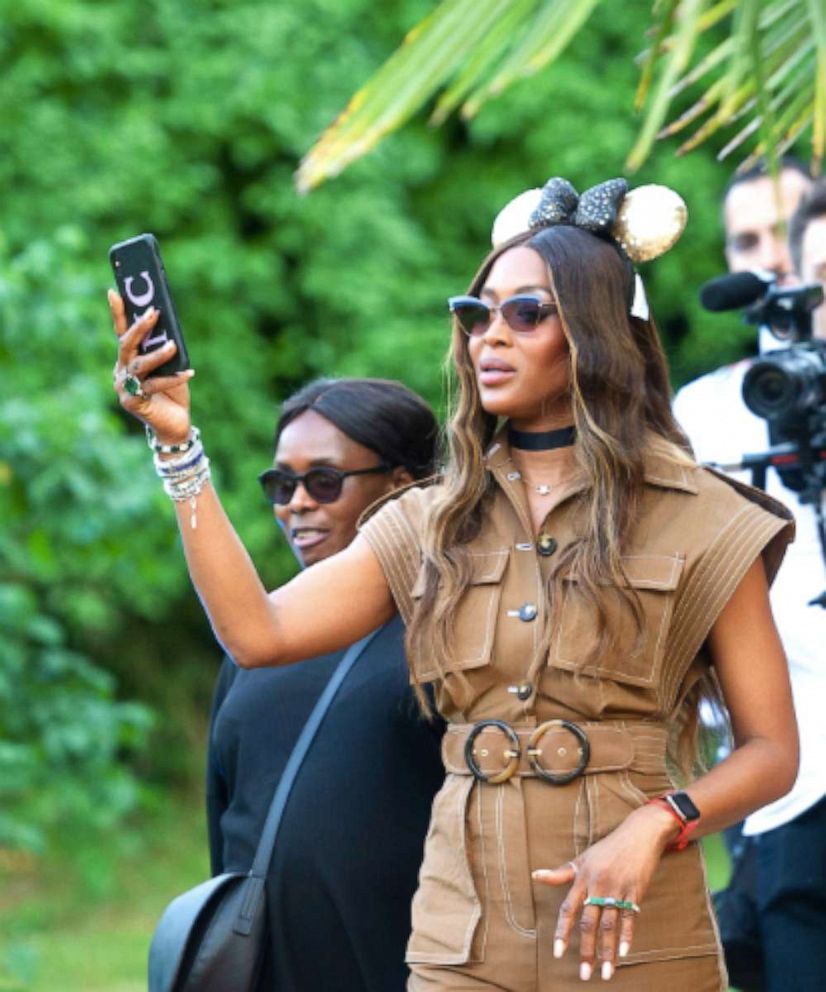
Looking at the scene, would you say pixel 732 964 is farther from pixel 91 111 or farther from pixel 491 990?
pixel 91 111

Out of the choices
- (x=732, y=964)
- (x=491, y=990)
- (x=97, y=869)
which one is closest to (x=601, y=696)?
(x=491, y=990)

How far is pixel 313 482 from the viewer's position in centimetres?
414

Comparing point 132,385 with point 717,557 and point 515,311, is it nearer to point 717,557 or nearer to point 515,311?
point 515,311

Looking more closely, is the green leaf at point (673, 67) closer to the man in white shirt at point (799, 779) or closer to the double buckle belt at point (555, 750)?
the double buckle belt at point (555, 750)

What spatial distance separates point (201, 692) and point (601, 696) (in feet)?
27.6

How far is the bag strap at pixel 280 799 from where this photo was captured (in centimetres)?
373

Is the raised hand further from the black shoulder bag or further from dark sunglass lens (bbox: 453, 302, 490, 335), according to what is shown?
the black shoulder bag

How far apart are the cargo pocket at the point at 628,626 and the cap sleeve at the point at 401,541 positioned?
0.27m

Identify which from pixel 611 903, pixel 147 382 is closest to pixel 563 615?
pixel 611 903

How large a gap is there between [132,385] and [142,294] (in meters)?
0.14

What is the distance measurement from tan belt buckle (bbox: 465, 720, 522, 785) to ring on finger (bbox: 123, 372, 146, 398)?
68cm

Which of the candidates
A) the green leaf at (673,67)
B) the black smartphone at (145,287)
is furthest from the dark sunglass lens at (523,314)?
the green leaf at (673,67)

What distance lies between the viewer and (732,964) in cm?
439

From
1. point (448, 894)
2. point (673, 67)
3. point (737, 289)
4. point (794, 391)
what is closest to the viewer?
point (673, 67)
